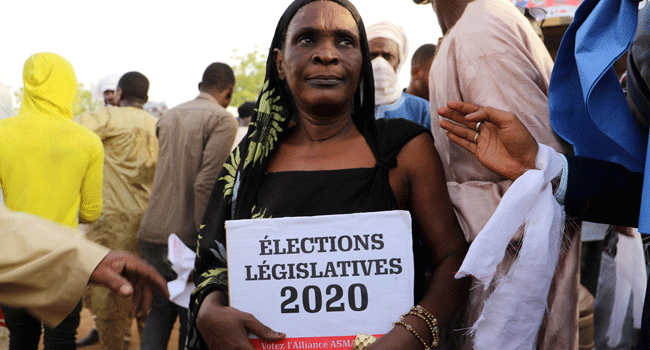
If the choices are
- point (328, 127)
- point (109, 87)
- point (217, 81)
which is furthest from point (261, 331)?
point (109, 87)

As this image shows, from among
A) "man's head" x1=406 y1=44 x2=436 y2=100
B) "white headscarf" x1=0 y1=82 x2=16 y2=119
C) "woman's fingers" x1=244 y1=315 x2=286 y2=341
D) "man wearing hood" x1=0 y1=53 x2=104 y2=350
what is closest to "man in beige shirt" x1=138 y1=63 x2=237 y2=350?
"man wearing hood" x1=0 y1=53 x2=104 y2=350

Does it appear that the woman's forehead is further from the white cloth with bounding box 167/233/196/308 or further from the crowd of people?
the white cloth with bounding box 167/233/196/308

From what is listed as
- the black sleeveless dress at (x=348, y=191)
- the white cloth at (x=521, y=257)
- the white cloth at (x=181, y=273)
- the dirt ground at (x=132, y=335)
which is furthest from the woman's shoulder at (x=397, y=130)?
the dirt ground at (x=132, y=335)

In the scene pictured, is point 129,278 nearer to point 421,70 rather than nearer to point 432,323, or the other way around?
point 432,323

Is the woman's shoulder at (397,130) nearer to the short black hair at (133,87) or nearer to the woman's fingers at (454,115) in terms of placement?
the woman's fingers at (454,115)

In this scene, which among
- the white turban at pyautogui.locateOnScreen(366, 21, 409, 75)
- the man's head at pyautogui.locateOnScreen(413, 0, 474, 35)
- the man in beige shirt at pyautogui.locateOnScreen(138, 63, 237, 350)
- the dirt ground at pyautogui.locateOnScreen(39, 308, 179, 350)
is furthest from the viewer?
the dirt ground at pyautogui.locateOnScreen(39, 308, 179, 350)

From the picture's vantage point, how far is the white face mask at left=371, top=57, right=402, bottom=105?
327cm

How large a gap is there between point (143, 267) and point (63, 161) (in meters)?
2.07

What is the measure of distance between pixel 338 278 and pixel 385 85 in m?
1.85

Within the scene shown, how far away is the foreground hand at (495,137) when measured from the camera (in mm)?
1611

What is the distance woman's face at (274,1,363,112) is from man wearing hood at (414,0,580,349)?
35cm

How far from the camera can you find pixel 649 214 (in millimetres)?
1369

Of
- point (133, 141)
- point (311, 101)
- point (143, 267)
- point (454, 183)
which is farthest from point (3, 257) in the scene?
point (133, 141)

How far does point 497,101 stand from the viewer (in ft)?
5.97
